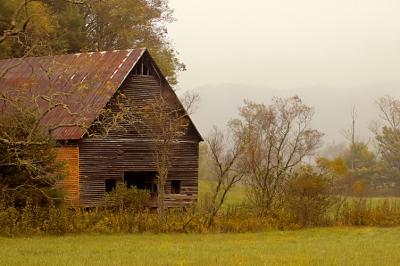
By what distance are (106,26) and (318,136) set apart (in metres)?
24.4

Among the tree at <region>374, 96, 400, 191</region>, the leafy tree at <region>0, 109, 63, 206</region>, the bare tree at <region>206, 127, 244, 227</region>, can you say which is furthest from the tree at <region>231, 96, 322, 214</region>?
the tree at <region>374, 96, 400, 191</region>

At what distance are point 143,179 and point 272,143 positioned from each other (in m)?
8.14

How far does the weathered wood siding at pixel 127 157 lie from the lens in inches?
1400

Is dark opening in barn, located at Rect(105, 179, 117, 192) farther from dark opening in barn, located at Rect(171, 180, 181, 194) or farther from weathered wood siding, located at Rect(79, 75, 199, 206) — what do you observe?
dark opening in barn, located at Rect(171, 180, 181, 194)

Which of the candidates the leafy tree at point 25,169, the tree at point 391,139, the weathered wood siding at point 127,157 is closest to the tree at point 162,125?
the weathered wood siding at point 127,157

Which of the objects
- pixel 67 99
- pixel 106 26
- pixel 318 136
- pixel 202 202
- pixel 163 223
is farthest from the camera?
pixel 106 26

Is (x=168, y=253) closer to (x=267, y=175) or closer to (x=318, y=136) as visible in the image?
(x=267, y=175)

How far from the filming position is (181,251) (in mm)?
18500

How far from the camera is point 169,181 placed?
39.3 m

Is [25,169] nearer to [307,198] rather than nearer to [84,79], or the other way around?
[307,198]

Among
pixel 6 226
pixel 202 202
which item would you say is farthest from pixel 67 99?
pixel 6 226

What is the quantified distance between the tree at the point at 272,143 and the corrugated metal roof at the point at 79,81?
24.2ft

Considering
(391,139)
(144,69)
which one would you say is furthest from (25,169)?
(391,139)

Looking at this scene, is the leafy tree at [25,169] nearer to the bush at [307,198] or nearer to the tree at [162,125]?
the tree at [162,125]
